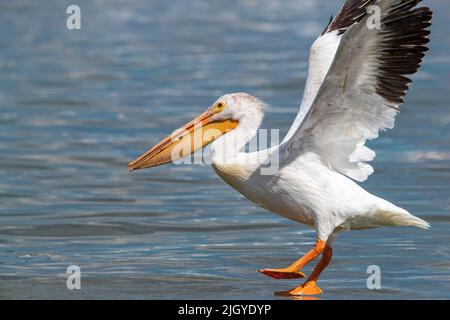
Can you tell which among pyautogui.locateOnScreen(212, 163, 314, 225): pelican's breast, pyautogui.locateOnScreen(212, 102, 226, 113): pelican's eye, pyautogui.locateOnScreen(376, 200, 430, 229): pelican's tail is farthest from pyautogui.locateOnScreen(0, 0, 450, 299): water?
pyautogui.locateOnScreen(212, 102, 226, 113): pelican's eye

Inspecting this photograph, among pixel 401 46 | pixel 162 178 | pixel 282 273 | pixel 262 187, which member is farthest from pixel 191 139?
pixel 162 178

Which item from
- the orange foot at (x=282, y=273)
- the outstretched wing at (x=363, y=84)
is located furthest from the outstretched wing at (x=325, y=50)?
the orange foot at (x=282, y=273)

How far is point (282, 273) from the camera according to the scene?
6781 mm

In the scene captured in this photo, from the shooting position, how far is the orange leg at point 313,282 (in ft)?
22.3

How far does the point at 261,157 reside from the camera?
6.95 meters

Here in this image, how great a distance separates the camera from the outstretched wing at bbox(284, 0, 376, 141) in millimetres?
7629

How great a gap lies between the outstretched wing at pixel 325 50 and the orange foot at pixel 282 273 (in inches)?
41.6

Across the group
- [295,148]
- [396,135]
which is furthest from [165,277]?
[396,135]

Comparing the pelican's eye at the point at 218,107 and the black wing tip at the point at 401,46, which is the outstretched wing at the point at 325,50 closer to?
the pelican's eye at the point at 218,107

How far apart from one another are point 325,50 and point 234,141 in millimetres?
1158

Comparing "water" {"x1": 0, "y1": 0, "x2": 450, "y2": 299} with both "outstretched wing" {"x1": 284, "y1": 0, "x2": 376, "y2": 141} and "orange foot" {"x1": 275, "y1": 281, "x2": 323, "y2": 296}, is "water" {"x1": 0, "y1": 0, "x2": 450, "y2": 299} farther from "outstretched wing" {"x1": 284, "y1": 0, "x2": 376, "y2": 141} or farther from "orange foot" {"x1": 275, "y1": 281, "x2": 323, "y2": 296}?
"outstretched wing" {"x1": 284, "y1": 0, "x2": 376, "y2": 141}
